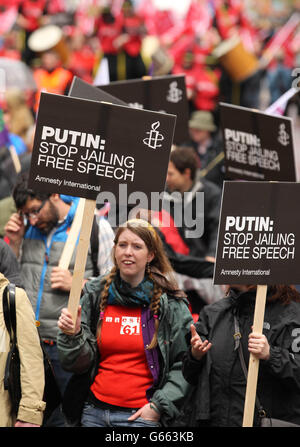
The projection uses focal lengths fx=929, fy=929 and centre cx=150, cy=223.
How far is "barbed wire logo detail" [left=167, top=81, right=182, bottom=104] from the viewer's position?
785 centimetres

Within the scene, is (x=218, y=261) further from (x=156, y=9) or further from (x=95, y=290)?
(x=156, y=9)

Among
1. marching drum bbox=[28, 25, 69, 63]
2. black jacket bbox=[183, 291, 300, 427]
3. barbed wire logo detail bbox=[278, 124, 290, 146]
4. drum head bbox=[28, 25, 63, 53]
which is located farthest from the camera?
drum head bbox=[28, 25, 63, 53]

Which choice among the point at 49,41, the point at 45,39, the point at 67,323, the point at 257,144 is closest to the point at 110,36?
the point at 45,39

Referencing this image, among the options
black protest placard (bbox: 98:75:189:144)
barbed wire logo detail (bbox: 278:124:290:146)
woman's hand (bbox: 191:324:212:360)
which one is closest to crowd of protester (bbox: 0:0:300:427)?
woman's hand (bbox: 191:324:212:360)

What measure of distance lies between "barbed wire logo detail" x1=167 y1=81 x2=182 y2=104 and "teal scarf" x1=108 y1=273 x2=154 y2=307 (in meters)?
2.66

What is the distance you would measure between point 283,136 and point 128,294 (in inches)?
83.7

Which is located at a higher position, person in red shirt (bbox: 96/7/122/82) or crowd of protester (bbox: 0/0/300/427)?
person in red shirt (bbox: 96/7/122/82)

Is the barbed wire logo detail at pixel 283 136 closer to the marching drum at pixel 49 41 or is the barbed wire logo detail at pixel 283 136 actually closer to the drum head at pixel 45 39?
the marching drum at pixel 49 41

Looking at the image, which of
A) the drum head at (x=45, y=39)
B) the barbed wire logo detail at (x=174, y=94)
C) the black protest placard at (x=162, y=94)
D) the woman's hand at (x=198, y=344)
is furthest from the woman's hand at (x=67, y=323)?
the drum head at (x=45, y=39)

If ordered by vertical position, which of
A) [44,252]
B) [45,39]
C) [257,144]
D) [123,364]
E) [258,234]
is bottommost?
[123,364]

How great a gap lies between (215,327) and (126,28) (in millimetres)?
10351

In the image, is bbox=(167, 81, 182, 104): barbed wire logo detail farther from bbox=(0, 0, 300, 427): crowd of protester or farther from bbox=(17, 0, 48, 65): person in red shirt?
bbox=(17, 0, 48, 65): person in red shirt

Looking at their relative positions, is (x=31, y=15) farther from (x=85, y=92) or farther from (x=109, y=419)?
(x=109, y=419)

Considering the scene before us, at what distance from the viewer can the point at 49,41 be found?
14.2m
